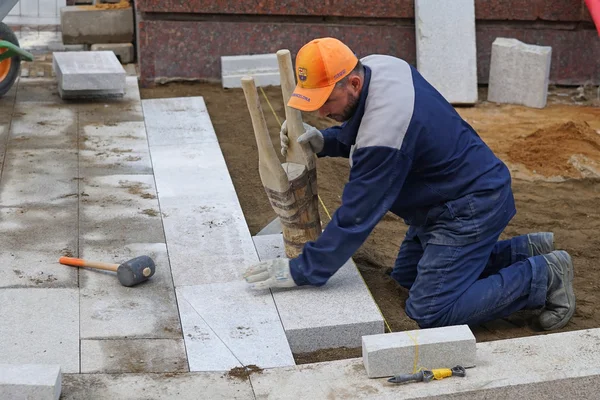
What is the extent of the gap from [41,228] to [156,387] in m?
1.91

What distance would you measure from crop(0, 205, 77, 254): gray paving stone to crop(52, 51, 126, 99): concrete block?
2.01 meters

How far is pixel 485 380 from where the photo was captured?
3.47 m

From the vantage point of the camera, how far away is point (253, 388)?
137 inches

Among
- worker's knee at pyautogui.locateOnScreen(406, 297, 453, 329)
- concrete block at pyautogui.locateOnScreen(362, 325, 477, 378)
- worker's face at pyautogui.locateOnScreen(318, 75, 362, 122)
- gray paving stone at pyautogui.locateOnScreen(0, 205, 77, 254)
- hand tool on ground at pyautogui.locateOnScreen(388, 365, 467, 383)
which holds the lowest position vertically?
worker's knee at pyautogui.locateOnScreen(406, 297, 453, 329)

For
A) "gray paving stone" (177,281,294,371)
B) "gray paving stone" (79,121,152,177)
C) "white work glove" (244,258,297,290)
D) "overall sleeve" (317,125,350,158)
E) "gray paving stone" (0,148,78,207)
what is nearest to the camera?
"gray paving stone" (177,281,294,371)

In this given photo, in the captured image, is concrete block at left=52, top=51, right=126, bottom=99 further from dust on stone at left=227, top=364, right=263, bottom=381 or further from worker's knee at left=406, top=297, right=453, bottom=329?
dust on stone at left=227, top=364, right=263, bottom=381

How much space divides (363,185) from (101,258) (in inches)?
62.9

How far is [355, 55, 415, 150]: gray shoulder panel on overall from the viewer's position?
3.87 meters

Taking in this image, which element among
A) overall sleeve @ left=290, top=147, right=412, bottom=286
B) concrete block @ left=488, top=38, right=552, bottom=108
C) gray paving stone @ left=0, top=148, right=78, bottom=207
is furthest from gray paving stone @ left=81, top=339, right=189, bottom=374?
concrete block @ left=488, top=38, right=552, bottom=108

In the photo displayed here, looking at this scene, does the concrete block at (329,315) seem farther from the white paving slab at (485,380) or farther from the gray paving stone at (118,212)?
the gray paving stone at (118,212)

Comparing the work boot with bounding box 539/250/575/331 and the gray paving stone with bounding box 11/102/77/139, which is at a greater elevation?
the gray paving stone with bounding box 11/102/77/139

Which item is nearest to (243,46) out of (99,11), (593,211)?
(99,11)

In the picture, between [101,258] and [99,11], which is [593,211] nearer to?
[101,258]

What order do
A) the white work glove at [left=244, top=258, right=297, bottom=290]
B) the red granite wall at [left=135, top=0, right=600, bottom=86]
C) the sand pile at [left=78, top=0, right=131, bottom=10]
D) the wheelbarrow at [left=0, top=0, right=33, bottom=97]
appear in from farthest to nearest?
the sand pile at [left=78, top=0, right=131, bottom=10]
the red granite wall at [left=135, top=0, right=600, bottom=86]
the wheelbarrow at [left=0, top=0, right=33, bottom=97]
the white work glove at [left=244, top=258, right=297, bottom=290]
